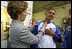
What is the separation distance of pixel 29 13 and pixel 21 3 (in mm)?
970

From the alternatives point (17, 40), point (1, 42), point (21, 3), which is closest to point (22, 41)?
point (17, 40)

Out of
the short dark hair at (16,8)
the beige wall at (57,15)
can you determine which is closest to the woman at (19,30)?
the short dark hair at (16,8)

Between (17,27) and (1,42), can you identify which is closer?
(17,27)

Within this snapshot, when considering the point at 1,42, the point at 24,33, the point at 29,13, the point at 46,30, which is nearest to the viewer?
the point at 24,33

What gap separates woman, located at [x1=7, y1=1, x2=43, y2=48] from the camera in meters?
1.17

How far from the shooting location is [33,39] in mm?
1197

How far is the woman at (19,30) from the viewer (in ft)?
3.83

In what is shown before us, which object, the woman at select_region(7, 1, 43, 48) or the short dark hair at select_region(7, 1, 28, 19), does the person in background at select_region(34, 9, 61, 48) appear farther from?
the short dark hair at select_region(7, 1, 28, 19)

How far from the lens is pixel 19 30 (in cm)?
115

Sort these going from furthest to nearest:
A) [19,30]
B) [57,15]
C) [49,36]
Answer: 1. [57,15]
2. [49,36]
3. [19,30]

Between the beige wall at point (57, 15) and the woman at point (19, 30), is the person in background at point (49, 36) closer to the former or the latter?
the woman at point (19, 30)

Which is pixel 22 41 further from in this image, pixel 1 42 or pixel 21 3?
pixel 1 42

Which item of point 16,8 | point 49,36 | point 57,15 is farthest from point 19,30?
point 57,15

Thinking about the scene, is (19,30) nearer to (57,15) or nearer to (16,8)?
(16,8)
